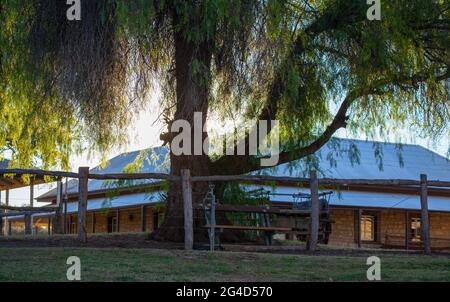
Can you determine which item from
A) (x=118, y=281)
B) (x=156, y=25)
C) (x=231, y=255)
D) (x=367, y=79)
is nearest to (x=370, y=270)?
(x=231, y=255)

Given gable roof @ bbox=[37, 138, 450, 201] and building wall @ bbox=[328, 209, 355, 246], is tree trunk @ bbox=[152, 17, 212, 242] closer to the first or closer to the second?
gable roof @ bbox=[37, 138, 450, 201]

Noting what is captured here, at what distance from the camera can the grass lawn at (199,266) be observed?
10164 mm

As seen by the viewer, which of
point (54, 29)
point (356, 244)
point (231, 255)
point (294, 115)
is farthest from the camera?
point (356, 244)

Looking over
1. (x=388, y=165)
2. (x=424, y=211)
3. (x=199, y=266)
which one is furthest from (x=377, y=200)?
(x=199, y=266)

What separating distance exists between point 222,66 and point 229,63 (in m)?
0.23

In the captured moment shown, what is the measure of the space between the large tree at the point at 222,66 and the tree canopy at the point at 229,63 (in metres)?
0.03

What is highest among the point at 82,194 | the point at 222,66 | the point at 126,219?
the point at 222,66

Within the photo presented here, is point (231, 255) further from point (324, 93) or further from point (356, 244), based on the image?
point (356, 244)

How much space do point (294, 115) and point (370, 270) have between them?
548cm

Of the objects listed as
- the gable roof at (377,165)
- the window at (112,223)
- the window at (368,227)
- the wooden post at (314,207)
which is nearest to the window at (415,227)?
the window at (368,227)

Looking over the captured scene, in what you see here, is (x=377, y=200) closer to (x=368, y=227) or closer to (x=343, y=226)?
(x=343, y=226)

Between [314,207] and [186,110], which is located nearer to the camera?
[186,110]

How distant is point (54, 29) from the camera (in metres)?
→ 14.0

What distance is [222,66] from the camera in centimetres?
1409
